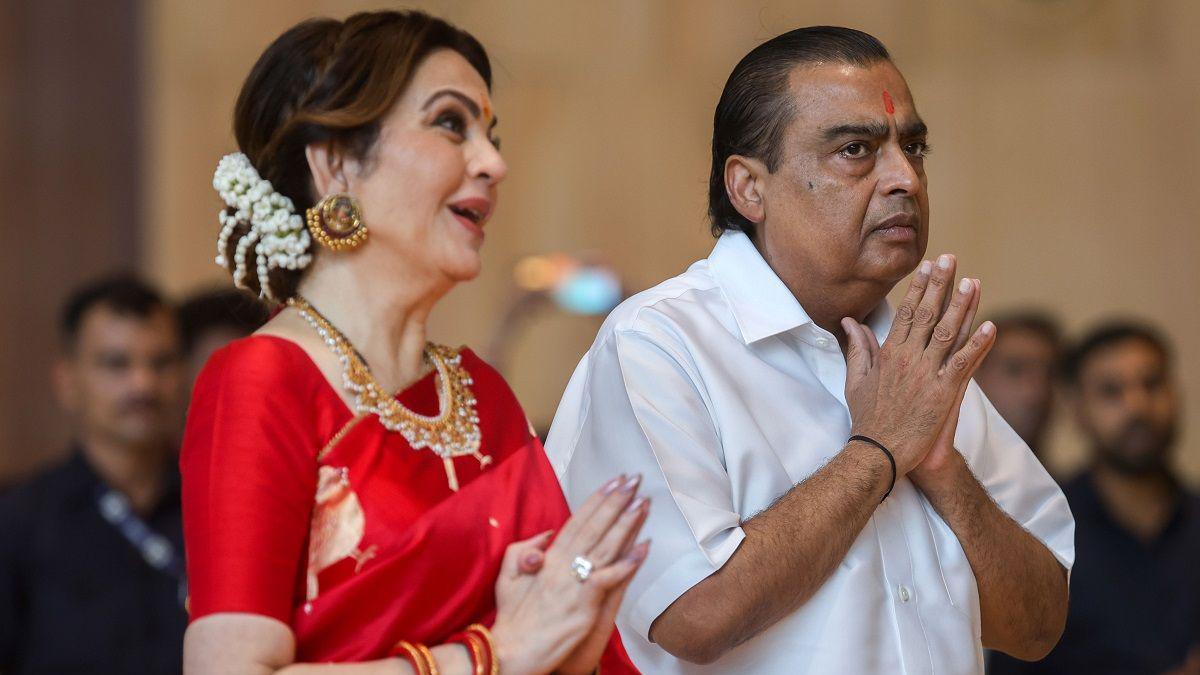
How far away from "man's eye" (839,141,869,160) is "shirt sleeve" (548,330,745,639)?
409 millimetres

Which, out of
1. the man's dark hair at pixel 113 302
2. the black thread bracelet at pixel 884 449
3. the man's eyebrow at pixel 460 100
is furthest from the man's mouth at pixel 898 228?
the man's dark hair at pixel 113 302

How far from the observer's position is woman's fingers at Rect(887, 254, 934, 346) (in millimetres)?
2365

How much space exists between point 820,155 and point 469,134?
54 centimetres

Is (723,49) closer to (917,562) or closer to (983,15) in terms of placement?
(983,15)

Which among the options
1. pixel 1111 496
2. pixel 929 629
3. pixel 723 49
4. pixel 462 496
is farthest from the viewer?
pixel 723 49

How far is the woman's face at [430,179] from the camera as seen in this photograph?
2324 mm

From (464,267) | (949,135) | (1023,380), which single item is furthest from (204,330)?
(949,135)

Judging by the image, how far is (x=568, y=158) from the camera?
696cm

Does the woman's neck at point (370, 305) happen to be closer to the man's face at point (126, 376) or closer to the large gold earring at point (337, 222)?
the large gold earring at point (337, 222)

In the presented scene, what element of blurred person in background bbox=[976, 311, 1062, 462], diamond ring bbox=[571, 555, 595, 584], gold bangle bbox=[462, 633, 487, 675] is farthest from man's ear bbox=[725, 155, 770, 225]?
blurred person in background bbox=[976, 311, 1062, 462]

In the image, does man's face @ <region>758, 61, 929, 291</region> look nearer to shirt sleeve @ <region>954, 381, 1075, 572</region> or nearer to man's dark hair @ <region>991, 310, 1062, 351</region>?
shirt sleeve @ <region>954, 381, 1075, 572</region>

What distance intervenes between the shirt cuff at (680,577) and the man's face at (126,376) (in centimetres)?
278

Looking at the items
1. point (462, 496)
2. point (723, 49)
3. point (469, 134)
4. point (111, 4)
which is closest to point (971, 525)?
point (462, 496)

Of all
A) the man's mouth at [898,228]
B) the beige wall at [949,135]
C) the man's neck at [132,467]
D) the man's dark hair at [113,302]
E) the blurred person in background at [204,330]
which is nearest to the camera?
the man's mouth at [898,228]
